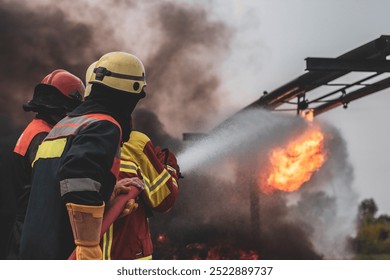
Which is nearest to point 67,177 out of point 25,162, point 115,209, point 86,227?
point 86,227

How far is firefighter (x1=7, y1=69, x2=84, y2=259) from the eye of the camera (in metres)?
3.96

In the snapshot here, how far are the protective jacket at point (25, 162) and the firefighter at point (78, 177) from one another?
0.84 m

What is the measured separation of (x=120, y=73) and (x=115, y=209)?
667 mm

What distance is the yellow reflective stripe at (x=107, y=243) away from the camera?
3.38 metres

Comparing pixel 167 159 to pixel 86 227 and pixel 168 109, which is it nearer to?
pixel 86 227

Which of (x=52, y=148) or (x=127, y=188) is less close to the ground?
(x=52, y=148)

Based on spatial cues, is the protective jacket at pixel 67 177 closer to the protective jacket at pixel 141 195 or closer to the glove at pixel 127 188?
the glove at pixel 127 188

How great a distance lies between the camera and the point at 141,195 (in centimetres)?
353

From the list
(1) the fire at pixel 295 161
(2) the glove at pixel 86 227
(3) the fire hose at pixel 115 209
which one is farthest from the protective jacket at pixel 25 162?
(1) the fire at pixel 295 161

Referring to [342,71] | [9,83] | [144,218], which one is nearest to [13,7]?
[9,83]

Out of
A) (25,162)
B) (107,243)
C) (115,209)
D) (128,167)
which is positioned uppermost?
(25,162)

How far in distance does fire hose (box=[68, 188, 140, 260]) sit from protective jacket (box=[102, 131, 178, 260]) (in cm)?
23

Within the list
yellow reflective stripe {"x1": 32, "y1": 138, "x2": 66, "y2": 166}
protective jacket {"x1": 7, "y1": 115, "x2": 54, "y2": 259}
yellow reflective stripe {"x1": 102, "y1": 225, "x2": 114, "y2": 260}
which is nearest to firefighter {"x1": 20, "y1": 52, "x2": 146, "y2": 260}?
yellow reflective stripe {"x1": 32, "y1": 138, "x2": 66, "y2": 166}

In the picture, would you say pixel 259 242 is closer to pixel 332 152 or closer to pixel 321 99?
pixel 332 152
